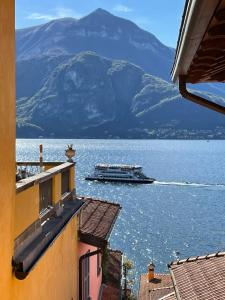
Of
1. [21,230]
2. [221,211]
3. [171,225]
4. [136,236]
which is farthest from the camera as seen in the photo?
[221,211]

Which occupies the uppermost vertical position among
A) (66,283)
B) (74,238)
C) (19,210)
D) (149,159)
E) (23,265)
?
(19,210)

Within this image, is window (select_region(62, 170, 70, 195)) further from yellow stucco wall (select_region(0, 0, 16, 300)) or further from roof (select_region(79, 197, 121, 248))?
yellow stucco wall (select_region(0, 0, 16, 300))

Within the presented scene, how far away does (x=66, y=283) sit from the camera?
9.16m

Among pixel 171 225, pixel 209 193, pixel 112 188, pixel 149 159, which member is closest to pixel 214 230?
pixel 171 225

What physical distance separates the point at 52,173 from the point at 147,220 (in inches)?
2477

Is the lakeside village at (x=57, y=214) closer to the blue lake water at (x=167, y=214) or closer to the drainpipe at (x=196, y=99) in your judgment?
the drainpipe at (x=196, y=99)

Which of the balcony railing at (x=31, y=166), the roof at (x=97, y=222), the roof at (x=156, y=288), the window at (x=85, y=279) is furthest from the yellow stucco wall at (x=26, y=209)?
the roof at (x=156, y=288)

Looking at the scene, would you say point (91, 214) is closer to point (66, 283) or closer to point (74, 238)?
point (74, 238)

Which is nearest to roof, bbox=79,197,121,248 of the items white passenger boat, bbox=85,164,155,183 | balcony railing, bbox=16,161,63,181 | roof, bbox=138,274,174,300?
balcony railing, bbox=16,161,63,181

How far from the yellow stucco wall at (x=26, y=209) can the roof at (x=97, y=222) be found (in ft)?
13.9

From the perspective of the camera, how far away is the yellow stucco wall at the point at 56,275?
583 cm

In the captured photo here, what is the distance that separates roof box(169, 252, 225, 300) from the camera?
11.6m

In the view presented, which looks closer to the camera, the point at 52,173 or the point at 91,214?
the point at 52,173

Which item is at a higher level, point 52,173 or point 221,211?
point 52,173
